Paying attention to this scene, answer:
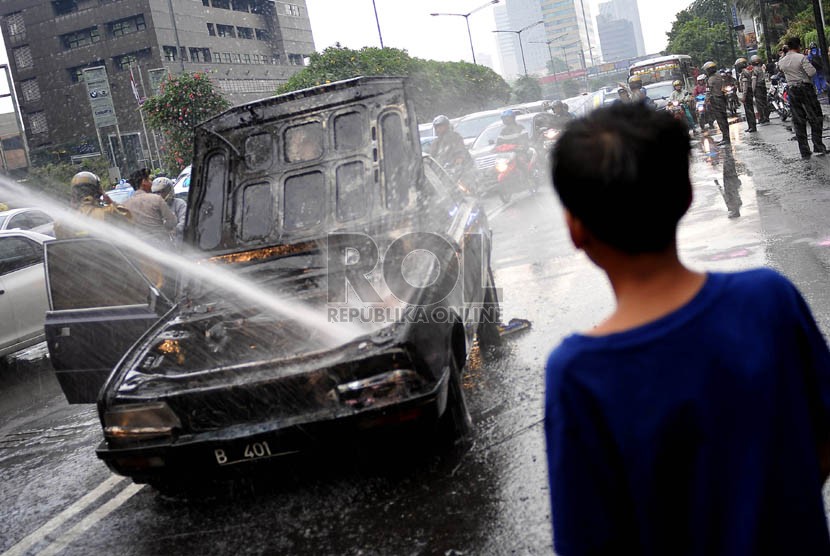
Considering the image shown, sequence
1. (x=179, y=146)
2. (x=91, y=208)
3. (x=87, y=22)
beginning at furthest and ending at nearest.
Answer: (x=87, y=22)
(x=179, y=146)
(x=91, y=208)

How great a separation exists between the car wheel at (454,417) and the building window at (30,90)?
7804 centimetres

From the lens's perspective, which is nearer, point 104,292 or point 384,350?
point 384,350

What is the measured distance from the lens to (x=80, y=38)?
72125 millimetres

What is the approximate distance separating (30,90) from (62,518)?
78.0 meters

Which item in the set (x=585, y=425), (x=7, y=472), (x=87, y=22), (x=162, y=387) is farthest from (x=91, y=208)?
(x=87, y=22)

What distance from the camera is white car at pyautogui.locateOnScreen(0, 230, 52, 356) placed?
9.26 meters

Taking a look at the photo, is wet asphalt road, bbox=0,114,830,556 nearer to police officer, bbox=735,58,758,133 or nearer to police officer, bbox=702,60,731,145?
police officer, bbox=702,60,731,145

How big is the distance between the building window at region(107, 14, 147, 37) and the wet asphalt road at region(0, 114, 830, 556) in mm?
68269

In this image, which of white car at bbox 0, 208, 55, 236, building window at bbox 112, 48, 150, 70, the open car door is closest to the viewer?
the open car door

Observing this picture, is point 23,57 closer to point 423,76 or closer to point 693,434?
point 423,76

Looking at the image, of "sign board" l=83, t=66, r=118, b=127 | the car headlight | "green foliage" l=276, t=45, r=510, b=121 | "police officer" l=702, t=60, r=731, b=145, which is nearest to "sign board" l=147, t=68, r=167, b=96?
"sign board" l=83, t=66, r=118, b=127

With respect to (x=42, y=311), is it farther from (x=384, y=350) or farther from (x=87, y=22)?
(x=87, y=22)

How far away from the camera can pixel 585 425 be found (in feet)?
4.96

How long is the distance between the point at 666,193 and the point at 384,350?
9.07ft
